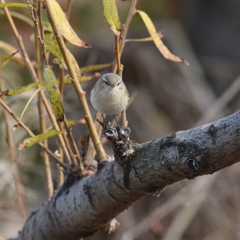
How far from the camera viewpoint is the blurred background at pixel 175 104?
370 centimetres

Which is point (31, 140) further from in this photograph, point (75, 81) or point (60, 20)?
point (60, 20)

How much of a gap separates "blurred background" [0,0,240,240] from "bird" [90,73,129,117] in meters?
1.45

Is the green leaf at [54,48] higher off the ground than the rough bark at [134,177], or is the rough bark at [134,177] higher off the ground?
the green leaf at [54,48]

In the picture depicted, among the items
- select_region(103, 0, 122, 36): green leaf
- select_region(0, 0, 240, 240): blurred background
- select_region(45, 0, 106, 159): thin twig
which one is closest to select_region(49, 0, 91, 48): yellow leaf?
select_region(45, 0, 106, 159): thin twig

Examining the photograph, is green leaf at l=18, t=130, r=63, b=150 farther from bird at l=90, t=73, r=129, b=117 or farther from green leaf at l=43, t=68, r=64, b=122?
bird at l=90, t=73, r=129, b=117

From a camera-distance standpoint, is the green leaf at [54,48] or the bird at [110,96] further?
the bird at [110,96]

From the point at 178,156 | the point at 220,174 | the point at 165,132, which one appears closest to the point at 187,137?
the point at 178,156

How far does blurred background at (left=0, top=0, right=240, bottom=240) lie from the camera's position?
3.70 m

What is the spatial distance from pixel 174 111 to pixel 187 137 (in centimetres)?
370

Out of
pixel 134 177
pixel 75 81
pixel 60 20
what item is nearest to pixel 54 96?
pixel 75 81

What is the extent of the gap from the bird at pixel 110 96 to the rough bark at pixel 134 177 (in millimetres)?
230

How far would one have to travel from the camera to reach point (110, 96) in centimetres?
158

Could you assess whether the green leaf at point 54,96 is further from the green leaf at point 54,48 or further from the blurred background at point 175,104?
the blurred background at point 175,104

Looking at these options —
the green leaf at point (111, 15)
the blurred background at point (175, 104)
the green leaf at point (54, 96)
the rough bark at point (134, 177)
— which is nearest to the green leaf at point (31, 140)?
the green leaf at point (54, 96)
